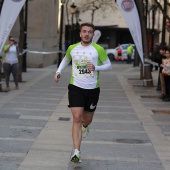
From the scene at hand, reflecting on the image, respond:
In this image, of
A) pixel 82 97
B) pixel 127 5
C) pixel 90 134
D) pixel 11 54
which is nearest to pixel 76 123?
pixel 82 97

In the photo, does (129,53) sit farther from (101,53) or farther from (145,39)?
(101,53)

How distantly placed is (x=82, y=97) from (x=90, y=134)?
2558 millimetres

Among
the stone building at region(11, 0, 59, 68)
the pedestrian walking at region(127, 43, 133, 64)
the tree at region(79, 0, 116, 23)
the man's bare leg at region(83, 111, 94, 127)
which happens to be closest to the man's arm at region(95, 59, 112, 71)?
the man's bare leg at region(83, 111, 94, 127)

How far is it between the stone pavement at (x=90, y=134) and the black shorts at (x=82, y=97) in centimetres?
82

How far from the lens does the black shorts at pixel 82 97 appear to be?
23.0ft

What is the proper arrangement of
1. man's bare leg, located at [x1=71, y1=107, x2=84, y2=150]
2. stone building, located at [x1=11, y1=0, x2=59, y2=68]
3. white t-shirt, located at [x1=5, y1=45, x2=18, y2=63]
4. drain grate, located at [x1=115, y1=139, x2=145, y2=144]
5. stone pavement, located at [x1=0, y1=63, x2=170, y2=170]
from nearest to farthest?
man's bare leg, located at [x1=71, y1=107, x2=84, y2=150]
stone pavement, located at [x1=0, y1=63, x2=170, y2=170]
drain grate, located at [x1=115, y1=139, x2=145, y2=144]
white t-shirt, located at [x1=5, y1=45, x2=18, y2=63]
stone building, located at [x1=11, y1=0, x2=59, y2=68]

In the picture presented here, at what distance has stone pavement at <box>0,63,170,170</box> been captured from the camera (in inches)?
283

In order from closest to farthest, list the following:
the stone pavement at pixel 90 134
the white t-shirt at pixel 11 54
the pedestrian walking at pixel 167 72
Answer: the stone pavement at pixel 90 134, the pedestrian walking at pixel 167 72, the white t-shirt at pixel 11 54

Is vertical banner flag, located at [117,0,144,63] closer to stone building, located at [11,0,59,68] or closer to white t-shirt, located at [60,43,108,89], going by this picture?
white t-shirt, located at [60,43,108,89]

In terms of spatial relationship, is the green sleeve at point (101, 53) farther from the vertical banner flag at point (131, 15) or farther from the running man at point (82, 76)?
the vertical banner flag at point (131, 15)

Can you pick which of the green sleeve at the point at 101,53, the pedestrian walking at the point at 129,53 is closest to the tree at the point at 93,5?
the pedestrian walking at the point at 129,53

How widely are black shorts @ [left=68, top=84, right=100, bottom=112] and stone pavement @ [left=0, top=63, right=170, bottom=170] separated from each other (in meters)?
0.82

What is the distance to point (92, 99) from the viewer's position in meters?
7.14

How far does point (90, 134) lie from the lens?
9.47 meters
